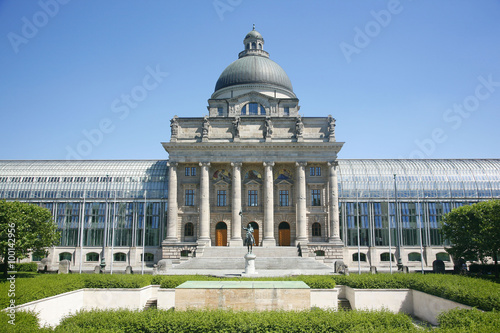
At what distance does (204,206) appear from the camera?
58.4 metres

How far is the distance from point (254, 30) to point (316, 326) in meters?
67.5

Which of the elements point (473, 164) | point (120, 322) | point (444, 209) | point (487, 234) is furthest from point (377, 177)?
point (120, 322)

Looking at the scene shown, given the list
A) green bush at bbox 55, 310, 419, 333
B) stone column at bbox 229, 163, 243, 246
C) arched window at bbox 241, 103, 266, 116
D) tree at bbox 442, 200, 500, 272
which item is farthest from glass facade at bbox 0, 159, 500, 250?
green bush at bbox 55, 310, 419, 333

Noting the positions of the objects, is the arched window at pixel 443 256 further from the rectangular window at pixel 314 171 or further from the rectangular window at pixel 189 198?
the rectangular window at pixel 189 198

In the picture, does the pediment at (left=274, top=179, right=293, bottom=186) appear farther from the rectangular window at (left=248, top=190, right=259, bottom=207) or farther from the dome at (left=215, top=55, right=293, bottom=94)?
the dome at (left=215, top=55, right=293, bottom=94)

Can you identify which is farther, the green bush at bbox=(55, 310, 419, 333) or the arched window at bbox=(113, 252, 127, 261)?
the arched window at bbox=(113, 252, 127, 261)

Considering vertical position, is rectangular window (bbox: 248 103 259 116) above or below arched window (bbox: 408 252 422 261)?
above

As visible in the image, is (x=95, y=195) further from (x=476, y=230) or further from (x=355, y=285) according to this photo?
(x=476, y=230)

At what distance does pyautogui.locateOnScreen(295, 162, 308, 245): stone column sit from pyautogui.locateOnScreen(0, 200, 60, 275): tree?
31.9 meters

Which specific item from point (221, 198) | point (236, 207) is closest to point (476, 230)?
point (236, 207)

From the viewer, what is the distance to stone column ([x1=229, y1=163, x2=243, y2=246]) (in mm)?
57688

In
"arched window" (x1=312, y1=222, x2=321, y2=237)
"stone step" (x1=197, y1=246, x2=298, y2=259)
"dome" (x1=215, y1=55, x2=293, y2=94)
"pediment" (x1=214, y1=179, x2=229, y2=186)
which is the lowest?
"stone step" (x1=197, y1=246, x2=298, y2=259)

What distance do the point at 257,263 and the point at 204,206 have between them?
1327cm

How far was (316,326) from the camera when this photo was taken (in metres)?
16.6
